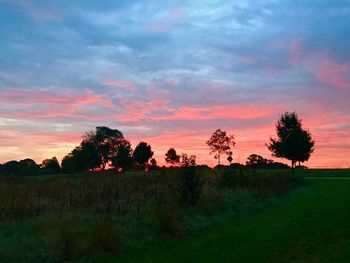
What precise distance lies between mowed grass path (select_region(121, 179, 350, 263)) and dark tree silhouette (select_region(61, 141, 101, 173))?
80.3 meters

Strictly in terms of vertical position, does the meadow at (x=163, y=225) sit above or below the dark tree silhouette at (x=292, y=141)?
below

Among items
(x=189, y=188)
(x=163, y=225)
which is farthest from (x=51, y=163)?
(x=163, y=225)

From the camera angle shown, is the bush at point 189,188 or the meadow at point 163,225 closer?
the meadow at point 163,225

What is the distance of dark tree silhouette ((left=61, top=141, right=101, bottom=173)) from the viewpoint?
9219cm

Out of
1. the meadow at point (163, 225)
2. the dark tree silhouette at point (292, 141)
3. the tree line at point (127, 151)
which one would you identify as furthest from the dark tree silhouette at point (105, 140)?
the meadow at point (163, 225)

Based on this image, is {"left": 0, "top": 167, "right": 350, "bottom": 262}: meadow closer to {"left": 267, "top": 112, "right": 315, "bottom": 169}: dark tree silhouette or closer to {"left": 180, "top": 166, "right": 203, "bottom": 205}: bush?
{"left": 180, "top": 166, "right": 203, "bottom": 205}: bush

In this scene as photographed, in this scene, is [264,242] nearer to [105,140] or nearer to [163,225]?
[163,225]

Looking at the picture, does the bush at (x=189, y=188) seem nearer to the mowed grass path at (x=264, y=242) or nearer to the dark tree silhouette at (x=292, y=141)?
the mowed grass path at (x=264, y=242)

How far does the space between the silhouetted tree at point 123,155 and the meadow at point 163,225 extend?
6759cm

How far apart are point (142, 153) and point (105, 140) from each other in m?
14.6

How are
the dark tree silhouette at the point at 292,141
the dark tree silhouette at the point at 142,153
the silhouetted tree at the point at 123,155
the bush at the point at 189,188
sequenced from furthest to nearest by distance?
the dark tree silhouette at the point at 142,153 < the silhouetted tree at the point at 123,155 < the dark tree silhouette at the point at 292,141 < the bush at the point at 189,188

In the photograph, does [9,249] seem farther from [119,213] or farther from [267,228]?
[267,228]

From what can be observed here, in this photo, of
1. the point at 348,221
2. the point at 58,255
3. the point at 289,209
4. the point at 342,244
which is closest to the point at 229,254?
the point at 342,244

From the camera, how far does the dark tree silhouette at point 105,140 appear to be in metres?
98.9
